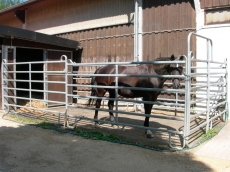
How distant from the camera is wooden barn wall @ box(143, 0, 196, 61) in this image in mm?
7855

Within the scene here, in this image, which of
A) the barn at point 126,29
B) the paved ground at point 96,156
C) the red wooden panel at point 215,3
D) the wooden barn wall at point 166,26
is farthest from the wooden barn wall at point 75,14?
the paved ground at point 96,156

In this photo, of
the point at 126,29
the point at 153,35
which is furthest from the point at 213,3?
the point at 126,29

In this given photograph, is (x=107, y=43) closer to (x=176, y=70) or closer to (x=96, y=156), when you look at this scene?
(x=176, y=70)

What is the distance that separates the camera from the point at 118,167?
12.5 ft

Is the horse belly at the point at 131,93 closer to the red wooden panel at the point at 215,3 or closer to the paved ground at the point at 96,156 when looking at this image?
the paved ground at the point at 96,156

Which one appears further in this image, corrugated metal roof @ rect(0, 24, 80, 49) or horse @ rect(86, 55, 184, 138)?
corrugated metal roof @ rect(0, 24, 80, 49)

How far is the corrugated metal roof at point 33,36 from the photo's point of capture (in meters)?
7.81

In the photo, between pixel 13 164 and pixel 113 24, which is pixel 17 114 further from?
pixel 113 24

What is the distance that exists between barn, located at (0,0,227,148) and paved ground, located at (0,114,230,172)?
330 centimetres

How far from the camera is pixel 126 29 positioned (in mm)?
9336

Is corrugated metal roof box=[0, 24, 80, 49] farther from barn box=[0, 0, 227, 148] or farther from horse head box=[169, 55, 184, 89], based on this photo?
horse head box=[169, 55, 184, 89]

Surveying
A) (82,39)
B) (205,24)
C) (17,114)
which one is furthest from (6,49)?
(205,24)

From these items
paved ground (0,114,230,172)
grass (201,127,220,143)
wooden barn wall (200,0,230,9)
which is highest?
wooden barn wall (200,0,230,9)

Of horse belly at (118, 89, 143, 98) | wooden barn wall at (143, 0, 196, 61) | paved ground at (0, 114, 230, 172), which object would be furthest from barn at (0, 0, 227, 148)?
paved ground at (0, 114, 230, 172)
